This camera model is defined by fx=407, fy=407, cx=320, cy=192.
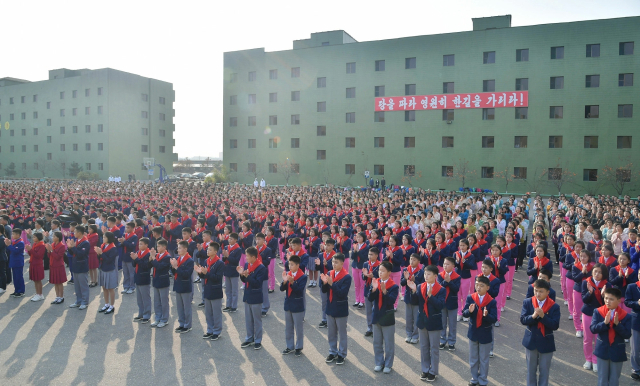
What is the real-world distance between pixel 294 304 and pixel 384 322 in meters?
1.56

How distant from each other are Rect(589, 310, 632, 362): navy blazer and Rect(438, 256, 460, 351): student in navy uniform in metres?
2.04

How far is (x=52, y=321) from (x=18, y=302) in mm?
2009

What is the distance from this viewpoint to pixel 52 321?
828 centimetres

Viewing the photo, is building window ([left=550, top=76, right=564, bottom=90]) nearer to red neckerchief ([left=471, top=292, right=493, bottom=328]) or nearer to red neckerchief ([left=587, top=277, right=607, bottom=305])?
red neckerchief ([left=587, top=277, right=607, bottom=305])

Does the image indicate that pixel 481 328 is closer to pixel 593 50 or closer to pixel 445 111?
pixel 445 111

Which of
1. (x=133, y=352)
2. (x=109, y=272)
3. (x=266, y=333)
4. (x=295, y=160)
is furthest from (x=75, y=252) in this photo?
(x=295, y=160)

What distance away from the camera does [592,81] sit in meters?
34.6

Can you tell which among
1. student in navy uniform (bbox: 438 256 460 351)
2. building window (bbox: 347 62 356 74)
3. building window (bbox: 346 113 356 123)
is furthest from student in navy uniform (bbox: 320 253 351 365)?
building window (bbox: 347 62 356 74)

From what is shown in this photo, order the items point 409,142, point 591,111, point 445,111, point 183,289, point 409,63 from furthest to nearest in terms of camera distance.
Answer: point 409,142 → point 409,63 → point 445,111 → point 591,111 → point 183,289

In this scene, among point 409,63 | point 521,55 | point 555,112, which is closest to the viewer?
point 555,112

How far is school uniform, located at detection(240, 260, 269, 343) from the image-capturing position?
23.3 ft

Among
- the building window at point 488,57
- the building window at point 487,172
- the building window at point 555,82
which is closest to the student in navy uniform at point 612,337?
the building window at point 487,172

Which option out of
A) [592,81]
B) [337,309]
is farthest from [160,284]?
[592,81]

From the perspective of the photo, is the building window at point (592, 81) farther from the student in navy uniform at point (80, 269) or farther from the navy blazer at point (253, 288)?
the student in navy uniform at point (80, 269)
